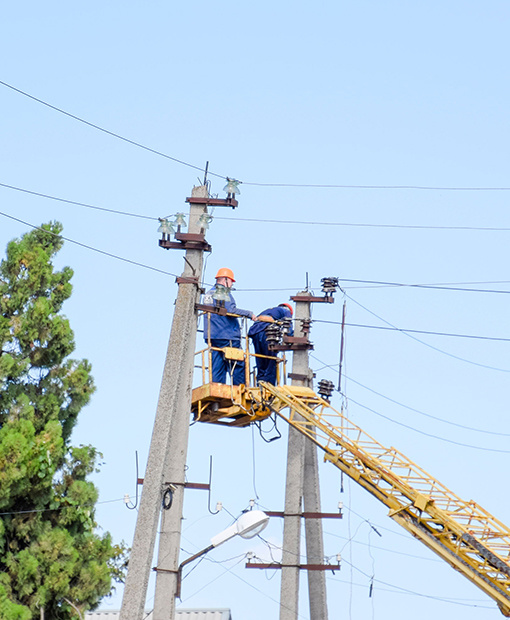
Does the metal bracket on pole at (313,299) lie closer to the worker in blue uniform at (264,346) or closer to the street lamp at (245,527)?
the worker in blue uniform at (264,346)

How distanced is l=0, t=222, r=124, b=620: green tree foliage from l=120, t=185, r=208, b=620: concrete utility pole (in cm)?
801

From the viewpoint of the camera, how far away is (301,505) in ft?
73.5

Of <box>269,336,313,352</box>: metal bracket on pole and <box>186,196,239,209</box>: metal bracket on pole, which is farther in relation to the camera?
<box>269,336,313,352</box>: metal bracket on pole

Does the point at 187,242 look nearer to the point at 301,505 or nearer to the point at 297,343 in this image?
the point at 297,343

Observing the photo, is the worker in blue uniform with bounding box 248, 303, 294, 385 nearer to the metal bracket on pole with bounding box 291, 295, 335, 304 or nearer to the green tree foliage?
the metal bracket on pole with bounding box 291, 295, 335, 304

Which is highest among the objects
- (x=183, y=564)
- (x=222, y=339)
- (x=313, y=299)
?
(x=313, y=299)

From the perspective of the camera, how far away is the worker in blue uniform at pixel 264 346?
2188 centimetres

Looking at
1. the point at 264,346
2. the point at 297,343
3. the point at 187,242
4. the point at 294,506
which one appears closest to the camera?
the point at 187,242

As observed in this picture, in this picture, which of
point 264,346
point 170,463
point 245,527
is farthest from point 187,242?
point 264,346

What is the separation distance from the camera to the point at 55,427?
2475 centimetres

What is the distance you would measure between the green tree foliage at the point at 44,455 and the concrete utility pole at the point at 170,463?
8.01m

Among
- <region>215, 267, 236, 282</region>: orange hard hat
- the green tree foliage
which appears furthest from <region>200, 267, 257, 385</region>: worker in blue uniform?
the green tree foliage

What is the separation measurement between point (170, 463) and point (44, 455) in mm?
8469

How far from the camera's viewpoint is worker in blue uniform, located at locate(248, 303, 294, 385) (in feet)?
71.8
